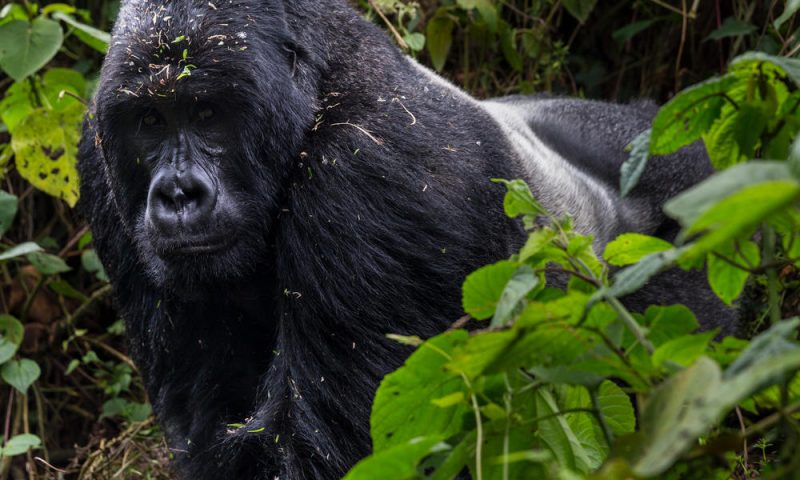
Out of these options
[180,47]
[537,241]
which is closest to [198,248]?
[180,47]

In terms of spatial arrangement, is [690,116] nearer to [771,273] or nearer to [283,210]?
[771,273]

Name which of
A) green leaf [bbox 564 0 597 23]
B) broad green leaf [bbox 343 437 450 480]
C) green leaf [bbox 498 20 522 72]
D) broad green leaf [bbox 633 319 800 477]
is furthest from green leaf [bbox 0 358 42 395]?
broad green leaf [bbox 633 319 800 477]

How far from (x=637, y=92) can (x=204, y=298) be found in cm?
295

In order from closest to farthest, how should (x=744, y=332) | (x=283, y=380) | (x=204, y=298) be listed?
(x=283, y=380) → (x=204, y=298) → (x=744, y=332)

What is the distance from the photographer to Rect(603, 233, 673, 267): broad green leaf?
1.56 m

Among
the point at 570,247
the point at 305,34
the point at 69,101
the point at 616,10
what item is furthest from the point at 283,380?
the point at 616,10

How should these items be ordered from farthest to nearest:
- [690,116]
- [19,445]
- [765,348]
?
[19,445] → [690,116] → [765,348]

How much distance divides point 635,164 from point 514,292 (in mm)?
301

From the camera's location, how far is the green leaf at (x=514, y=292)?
1312mm

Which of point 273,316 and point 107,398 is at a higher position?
point 273,316

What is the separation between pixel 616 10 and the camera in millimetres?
4824

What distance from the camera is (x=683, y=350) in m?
1.25

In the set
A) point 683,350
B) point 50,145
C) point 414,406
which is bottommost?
point 50,145

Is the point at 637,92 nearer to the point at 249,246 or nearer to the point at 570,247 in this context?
the point at 249,246
